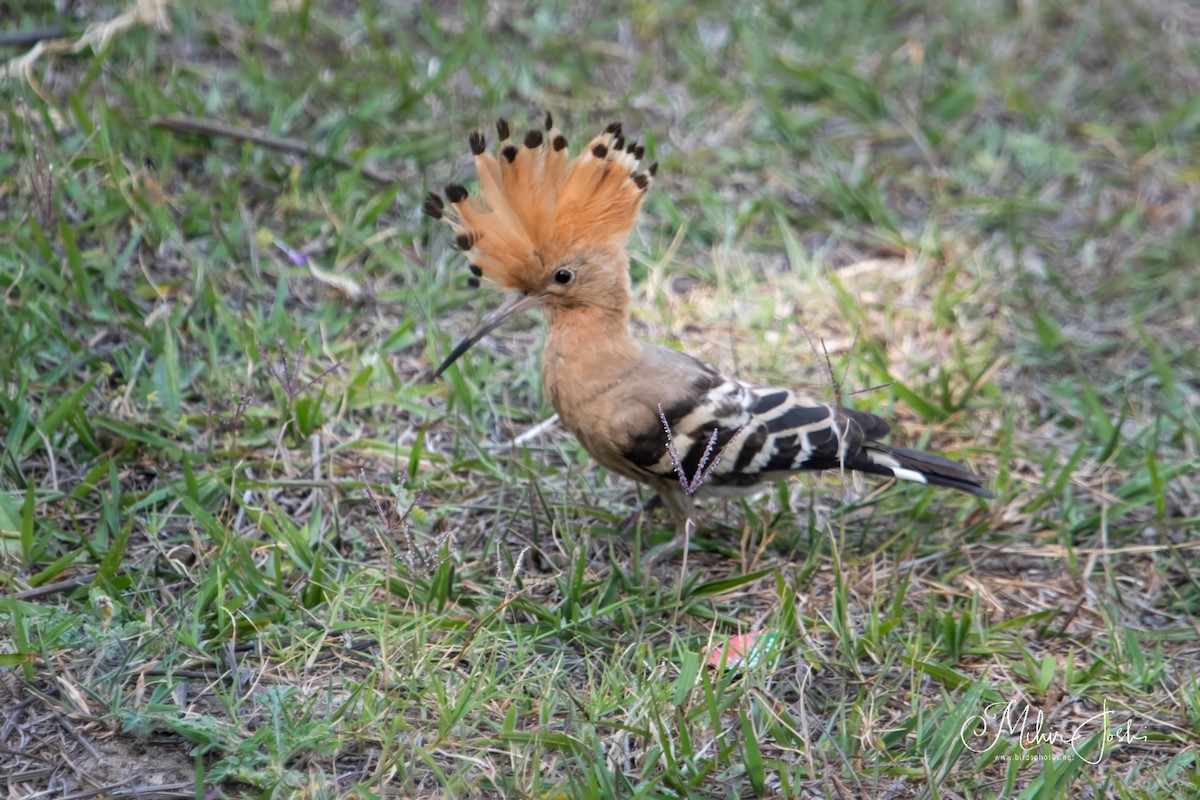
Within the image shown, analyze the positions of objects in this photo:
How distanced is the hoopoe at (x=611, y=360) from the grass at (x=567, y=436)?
0.22 metres

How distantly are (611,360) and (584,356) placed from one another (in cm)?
6

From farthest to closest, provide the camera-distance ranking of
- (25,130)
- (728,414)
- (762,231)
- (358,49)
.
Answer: (358,49)
(762,231)
(25,130)
(728,414)

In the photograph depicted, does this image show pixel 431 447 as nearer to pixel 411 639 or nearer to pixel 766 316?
pixel 411 639

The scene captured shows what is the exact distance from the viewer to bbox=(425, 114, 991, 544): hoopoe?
9.09ft

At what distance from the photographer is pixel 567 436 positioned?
3309 millimetres

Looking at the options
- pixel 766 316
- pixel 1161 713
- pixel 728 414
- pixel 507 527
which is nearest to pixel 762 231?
pixel 766 316

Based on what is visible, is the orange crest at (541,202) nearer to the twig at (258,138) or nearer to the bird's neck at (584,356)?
the bird's neck at (584,356)

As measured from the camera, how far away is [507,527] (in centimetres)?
292

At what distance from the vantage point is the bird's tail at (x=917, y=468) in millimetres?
2857

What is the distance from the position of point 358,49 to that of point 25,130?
1266 millimetres

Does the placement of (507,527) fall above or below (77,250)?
below

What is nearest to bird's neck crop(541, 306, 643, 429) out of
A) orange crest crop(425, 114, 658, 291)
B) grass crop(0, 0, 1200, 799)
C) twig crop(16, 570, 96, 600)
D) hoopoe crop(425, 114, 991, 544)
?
hoopoe crop(425, 114, 991, 544)

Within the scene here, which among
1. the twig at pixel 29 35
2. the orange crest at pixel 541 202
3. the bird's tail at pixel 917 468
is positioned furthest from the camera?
the twig at pixel 29 35

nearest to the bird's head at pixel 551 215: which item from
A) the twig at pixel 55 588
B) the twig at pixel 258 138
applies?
the twig at pixel 55 588
